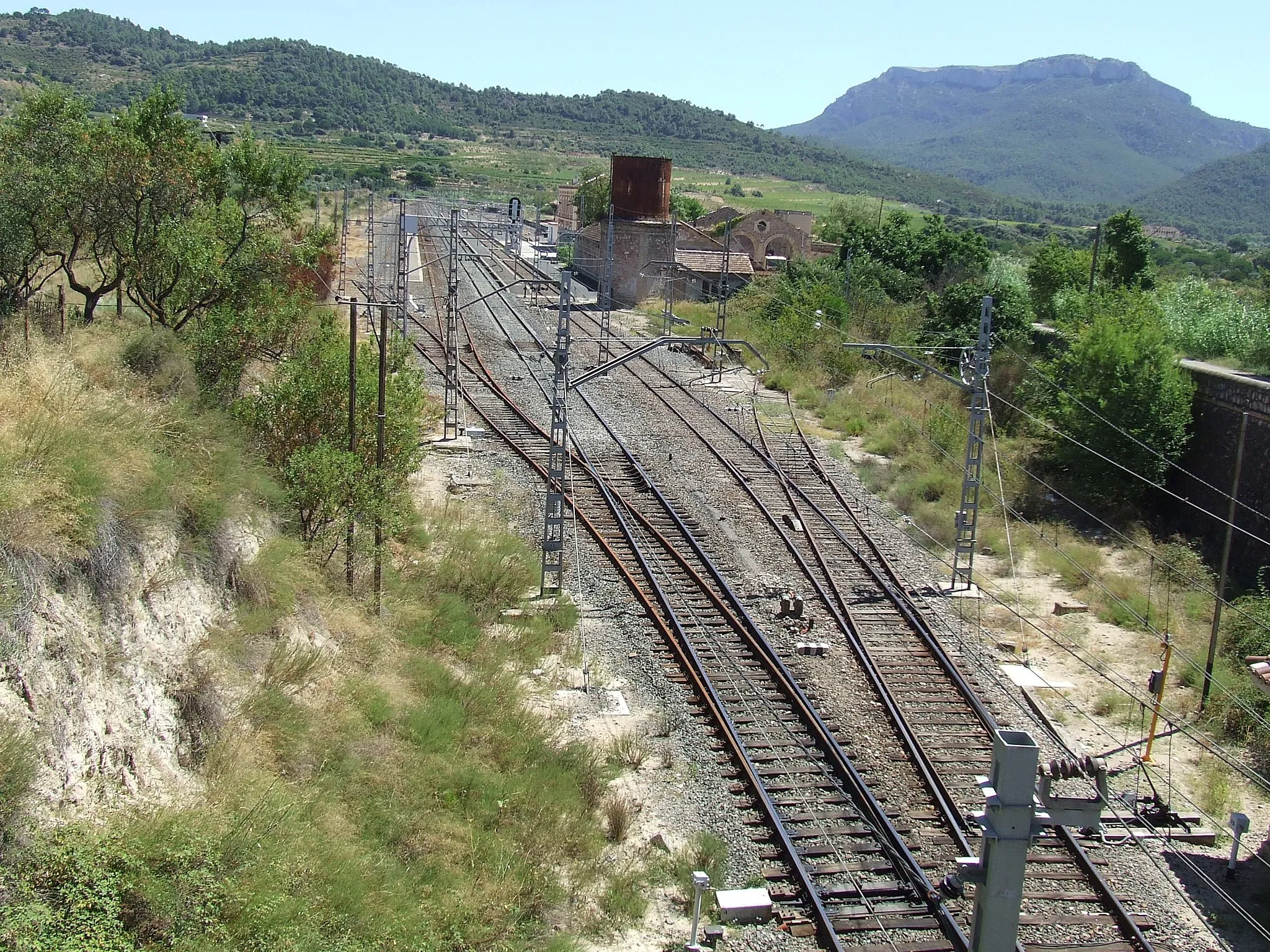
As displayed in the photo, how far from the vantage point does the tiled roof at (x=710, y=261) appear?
5125 centimetres

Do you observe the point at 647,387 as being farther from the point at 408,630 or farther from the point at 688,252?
Answer: the point at 688,252

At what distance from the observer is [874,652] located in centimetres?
1617

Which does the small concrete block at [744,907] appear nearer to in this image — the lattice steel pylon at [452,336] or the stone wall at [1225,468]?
the stone wall at [1225,468]

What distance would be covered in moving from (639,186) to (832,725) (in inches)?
1662

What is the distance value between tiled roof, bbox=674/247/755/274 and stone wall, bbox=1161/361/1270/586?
2729cm

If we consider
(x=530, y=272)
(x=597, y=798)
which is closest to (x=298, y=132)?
(x=530, y=272)

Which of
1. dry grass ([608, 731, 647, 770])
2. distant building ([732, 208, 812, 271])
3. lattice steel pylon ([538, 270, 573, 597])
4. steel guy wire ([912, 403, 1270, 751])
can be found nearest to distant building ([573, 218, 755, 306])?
distant building ([732, 208, 812, 271])

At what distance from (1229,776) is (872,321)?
28930 mm

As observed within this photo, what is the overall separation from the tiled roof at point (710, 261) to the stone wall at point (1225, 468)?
27.3 m

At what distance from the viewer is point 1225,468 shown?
23.9 m

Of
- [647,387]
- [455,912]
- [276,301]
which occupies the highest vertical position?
[276,301]

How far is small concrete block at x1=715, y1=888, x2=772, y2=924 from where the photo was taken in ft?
34.1

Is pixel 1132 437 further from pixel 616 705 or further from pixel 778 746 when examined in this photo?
pixel 616 705

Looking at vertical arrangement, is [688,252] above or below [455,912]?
above
